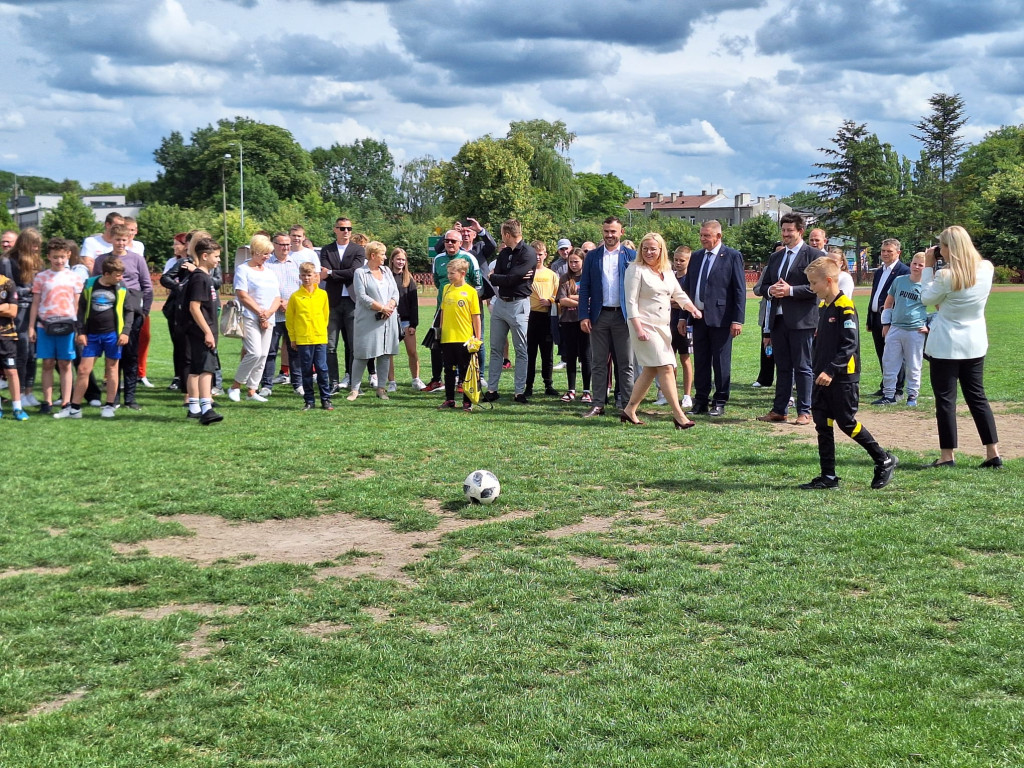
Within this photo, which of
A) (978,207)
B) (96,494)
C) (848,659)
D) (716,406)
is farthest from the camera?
(978,207)

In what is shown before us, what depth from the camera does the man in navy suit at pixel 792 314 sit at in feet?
34.6

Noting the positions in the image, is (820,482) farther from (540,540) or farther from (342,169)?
(342,169)

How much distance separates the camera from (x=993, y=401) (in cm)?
1248

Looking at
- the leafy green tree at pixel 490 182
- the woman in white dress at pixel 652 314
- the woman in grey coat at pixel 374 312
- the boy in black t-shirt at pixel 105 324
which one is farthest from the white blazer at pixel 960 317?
the leafy green tree at pixel 490 182

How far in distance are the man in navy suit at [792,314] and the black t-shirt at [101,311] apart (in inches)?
310

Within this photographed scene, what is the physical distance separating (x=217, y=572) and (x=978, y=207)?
78.2m

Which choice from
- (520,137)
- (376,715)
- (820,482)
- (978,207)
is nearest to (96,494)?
(376,715)

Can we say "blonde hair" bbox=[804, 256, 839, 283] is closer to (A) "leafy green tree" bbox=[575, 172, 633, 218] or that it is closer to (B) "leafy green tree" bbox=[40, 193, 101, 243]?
(B) "leafy green tree" bbox=[40, 193, 101, 243]

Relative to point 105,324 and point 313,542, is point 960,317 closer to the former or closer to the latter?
point 313,542

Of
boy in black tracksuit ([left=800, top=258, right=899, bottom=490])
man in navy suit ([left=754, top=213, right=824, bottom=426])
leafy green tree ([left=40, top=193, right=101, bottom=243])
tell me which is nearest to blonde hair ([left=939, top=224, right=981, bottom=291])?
boy in black tracksuit ([left=800, top=258, right=899, bottom=490])

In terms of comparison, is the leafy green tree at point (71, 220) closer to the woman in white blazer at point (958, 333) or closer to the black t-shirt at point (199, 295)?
the black t-shirt at point (199, 295)

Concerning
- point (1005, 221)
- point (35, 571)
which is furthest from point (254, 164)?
point (35, 571)

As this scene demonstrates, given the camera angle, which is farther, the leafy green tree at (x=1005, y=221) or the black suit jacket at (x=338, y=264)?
the leafy green tree at (x=1005, y=221)

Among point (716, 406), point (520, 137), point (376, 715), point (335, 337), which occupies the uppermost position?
point (520, 137)
